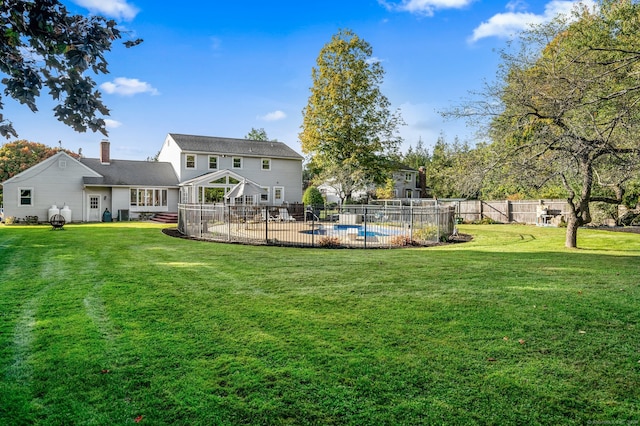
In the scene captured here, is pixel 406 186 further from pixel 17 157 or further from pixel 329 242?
pixel 17 157

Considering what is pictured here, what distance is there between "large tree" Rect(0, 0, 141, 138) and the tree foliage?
45145 mm

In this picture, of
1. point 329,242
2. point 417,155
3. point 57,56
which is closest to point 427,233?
point 329,242

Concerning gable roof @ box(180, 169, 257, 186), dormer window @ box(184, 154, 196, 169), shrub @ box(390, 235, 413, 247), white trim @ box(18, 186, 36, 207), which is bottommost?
shrub @ box(390, 235, 413, 247)

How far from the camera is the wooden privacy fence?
78.9 feet

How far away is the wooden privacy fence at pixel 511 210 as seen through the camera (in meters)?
24.0

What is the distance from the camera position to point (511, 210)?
1065 inches

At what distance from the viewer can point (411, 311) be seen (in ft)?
18.3

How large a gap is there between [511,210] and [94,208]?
30.4 m

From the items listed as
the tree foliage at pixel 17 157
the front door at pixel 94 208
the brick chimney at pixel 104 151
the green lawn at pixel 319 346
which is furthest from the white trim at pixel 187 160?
the green lawn at pixel 319 346

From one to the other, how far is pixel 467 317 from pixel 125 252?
10.1 metres

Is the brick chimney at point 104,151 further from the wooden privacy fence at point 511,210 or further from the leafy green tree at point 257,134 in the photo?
the leafy green tree at point 257,134

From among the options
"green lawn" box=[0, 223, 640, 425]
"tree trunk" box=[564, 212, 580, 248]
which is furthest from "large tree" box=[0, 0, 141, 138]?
"tree trunk" box=[564, 212, 580, 248]

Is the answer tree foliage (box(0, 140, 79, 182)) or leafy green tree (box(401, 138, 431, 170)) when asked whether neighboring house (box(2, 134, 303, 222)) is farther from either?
leafy green tree (box(401, 138, 431, 170))

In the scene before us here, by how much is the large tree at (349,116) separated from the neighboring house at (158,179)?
11.4 feet
